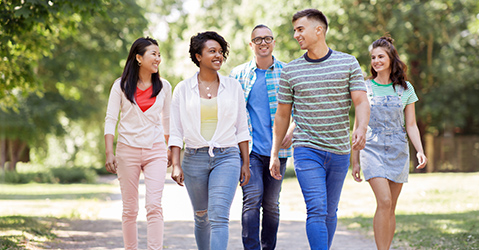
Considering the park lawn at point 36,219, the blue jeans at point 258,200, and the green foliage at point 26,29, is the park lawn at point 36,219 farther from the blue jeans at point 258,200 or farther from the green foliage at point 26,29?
the blue jeans at point 258,200

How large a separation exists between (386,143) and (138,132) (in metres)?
2.42

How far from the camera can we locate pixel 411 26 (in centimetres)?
2450

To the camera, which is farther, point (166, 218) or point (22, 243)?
point (166, 218)

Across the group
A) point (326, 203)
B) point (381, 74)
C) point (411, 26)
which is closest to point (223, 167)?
point (326, 203)

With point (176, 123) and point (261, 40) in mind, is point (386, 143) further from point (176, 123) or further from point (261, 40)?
point (176, 123)

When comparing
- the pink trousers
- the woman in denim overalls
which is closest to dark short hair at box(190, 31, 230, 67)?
the pink trousers

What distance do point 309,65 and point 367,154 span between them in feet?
4.58

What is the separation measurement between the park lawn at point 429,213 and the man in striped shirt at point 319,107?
3334 mm

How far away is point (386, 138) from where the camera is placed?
6.27 metres

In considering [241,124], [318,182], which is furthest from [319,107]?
[241,124]

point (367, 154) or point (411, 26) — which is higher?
point (411, 26)

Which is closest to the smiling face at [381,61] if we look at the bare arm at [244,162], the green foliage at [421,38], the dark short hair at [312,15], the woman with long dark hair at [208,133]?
the dark short hair at [312,15]

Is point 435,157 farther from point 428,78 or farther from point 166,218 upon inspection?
point 166,218

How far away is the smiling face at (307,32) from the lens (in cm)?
537
